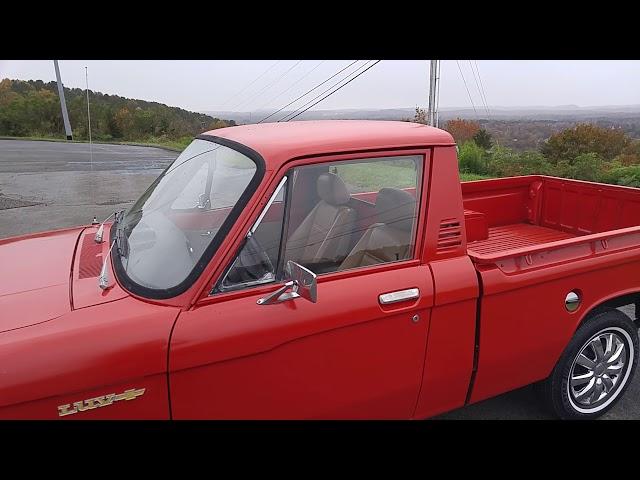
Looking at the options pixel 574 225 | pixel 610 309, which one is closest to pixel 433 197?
pixel 610 309

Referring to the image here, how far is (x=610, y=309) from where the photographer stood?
3.03m

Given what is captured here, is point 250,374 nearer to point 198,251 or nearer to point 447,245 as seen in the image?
point 198,251

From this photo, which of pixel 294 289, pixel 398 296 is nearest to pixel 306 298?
pixel 294 289

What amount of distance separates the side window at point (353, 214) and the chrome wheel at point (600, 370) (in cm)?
150

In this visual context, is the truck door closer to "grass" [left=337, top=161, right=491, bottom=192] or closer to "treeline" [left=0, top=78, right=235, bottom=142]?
"grass" [left=337, top=161, right=491, bottom=192]

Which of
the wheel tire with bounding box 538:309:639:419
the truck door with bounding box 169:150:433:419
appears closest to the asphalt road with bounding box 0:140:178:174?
the truck door with bounding box 169:150:433:419

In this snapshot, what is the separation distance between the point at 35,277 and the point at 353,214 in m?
1.61

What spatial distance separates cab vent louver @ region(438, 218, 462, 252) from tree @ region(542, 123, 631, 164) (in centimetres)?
1790

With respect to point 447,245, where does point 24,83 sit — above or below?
above

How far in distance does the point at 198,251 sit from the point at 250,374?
1.89 feet

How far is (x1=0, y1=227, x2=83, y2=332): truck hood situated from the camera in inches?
77.5

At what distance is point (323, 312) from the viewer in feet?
6.90

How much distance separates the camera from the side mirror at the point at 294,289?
76.8 inches

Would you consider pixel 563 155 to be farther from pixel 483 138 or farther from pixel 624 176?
pixel 624 176
